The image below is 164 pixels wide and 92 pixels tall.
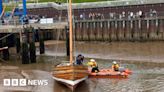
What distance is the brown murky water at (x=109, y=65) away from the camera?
35.8 m

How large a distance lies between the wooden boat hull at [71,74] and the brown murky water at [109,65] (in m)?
0.71

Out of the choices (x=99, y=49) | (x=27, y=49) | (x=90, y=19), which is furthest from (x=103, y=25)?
(x=27, y=49)

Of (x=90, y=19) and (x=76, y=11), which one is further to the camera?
(x=76, y=11)

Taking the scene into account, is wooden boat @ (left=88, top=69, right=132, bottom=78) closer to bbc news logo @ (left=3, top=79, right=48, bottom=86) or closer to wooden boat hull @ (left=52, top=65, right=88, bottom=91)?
wooden boat hull @ (left=52, top=65, right=88, bottom=91)

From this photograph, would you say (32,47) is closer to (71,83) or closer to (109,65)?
(109,65)

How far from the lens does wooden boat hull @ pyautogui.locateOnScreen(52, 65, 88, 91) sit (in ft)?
113

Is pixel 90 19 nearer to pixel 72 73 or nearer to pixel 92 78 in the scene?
pixel 92 78

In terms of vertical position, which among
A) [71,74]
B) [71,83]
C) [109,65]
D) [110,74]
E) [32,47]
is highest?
[71,74]

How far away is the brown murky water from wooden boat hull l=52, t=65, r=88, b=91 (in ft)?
2.34

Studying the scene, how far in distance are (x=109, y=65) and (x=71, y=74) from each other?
13.5m

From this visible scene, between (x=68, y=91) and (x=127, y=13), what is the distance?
41.4 meters

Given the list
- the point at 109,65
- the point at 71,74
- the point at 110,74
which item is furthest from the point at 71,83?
the point at 109,65

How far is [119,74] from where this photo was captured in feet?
129

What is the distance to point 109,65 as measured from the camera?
47469mm
